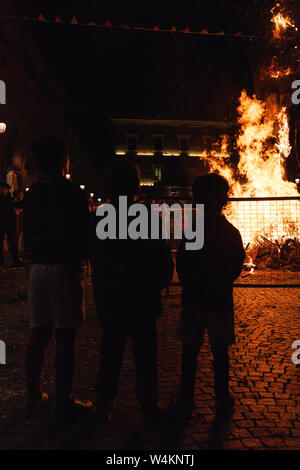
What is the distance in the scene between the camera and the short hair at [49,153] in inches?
137

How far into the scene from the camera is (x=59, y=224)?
11.1ft

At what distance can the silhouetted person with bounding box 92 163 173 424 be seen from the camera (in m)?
3.31

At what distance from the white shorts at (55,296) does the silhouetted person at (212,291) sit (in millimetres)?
839

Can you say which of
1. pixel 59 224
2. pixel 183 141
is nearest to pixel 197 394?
pixel 59 224

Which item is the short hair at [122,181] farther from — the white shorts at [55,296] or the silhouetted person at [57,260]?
the white shorts at [55,296]

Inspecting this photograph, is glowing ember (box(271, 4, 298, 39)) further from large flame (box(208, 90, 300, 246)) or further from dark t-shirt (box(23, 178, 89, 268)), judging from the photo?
dark t-shirt (box(23, 178, 89, 268))

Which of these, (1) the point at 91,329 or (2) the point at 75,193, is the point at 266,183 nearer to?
(1) the point at 91,329

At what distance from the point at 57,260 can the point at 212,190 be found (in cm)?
129

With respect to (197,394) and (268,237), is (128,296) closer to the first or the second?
(197,394)

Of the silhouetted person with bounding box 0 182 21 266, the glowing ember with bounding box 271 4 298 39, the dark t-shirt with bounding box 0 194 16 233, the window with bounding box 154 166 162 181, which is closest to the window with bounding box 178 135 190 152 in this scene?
the window with bounding box 154 166 162 181

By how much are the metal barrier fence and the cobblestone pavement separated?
3.34 meters

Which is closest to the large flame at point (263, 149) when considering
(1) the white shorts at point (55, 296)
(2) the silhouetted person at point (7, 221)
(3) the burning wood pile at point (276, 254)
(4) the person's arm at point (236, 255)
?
(3) the burning wood pile at point (276, 254)

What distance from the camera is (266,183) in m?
18.3

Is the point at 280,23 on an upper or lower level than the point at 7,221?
upper
